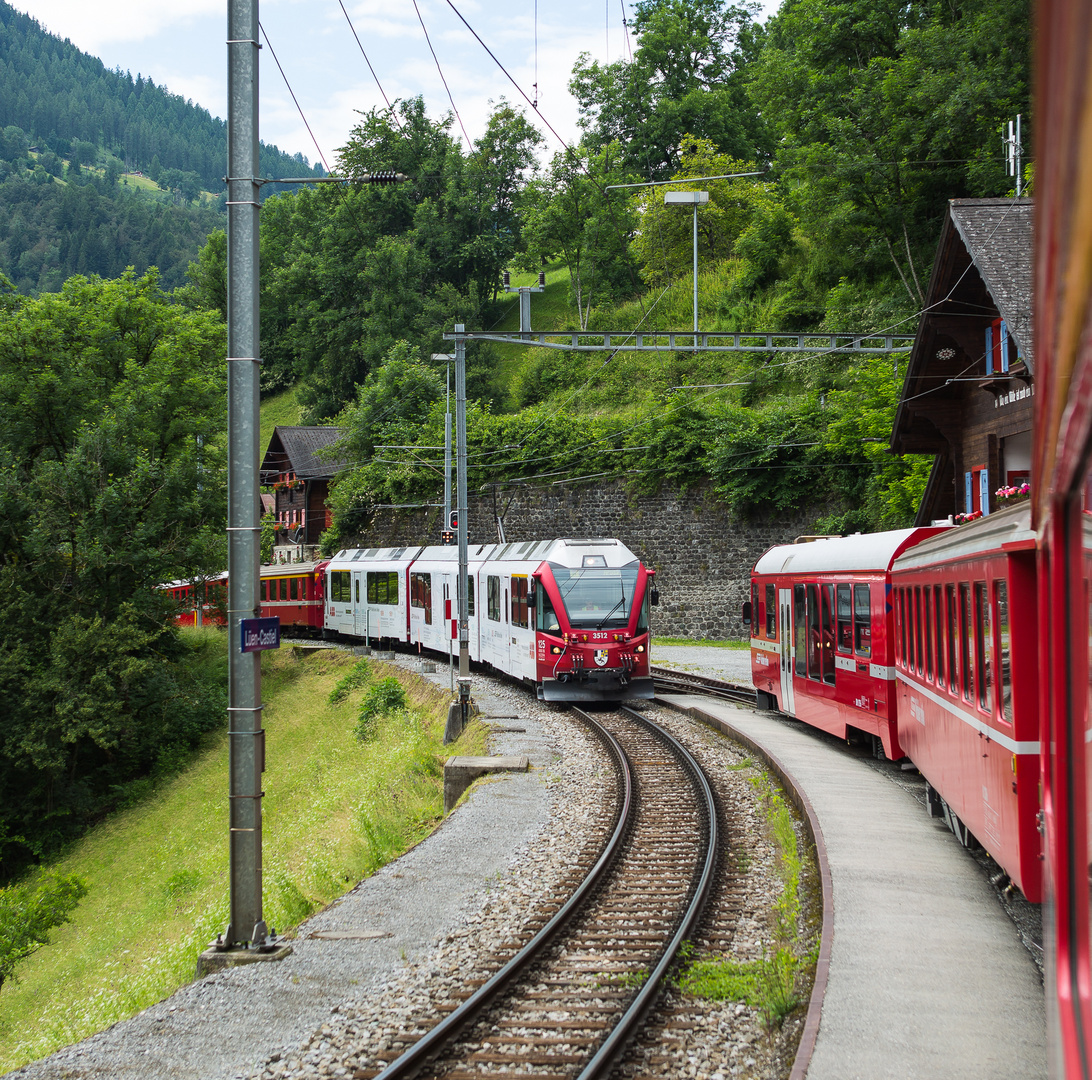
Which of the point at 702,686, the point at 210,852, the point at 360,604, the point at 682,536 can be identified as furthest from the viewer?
the point at 682,536

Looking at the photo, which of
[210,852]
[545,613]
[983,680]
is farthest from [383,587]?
[983,680]

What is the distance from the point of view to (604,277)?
7019 centimetres

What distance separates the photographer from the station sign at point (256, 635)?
8.66 meters

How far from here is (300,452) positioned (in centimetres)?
6694

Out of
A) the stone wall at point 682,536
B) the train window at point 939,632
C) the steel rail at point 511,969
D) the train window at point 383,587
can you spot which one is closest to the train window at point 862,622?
the steel rail at point 511,969

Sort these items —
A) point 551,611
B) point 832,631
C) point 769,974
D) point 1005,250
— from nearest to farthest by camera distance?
point 769,974 → point 832,631 → point 1005,250 → point 551,611

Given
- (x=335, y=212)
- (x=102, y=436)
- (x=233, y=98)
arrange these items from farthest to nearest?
(x=335, y=212)
(x=102, y=436)
(x=233, y=98)

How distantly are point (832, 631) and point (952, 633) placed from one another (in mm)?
7157

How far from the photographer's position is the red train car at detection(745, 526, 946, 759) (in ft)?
43.4

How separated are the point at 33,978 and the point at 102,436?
17.7 meters

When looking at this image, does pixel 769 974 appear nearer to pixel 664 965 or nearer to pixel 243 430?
pixel 664 965

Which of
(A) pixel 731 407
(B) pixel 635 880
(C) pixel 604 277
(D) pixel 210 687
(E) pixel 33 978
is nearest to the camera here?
(B) pixel 635 880

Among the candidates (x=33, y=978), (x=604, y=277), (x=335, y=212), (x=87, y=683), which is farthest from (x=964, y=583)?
(x=335, y=212)

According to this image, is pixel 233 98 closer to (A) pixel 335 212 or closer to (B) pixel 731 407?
A: (B) pixel 731 407
